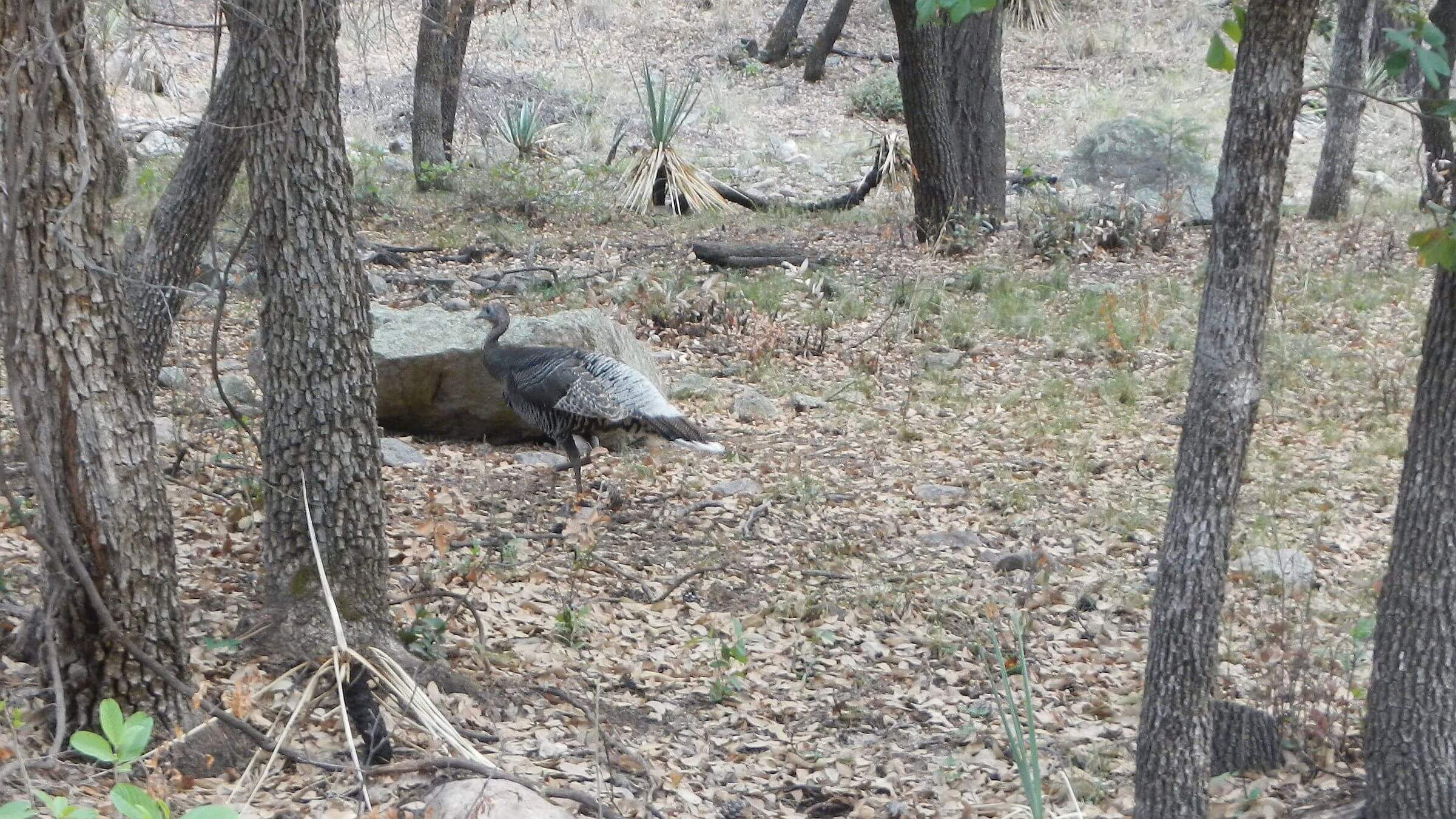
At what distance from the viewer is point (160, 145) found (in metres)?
14.5

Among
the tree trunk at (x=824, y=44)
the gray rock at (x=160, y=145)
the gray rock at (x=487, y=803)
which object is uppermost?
the tree trunk at (x=824, y=44)

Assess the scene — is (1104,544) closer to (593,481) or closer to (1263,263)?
(593,481)

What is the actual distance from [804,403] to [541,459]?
1.83 m

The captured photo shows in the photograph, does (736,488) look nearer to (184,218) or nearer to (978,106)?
(184,218)

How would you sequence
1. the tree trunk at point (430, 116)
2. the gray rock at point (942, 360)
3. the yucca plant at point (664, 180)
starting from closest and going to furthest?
the gray rock at point (942, 360) → the tree trunk at point (430, 116) → the yucca plant at point (664, 180)

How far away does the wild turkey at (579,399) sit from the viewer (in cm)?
648

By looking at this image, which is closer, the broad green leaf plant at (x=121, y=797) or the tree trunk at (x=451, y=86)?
the broad green leaf plant at (x=121, y=797)

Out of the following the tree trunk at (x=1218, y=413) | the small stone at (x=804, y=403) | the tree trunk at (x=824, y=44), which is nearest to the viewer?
the tree trunk at (x=1218, y=413)

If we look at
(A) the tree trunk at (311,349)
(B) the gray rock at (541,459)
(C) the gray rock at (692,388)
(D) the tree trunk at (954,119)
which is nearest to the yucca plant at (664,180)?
(D) the tree trunk at (954,119)

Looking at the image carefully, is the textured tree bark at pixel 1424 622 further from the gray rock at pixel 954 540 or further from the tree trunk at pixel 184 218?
the tree trunk at pixel 184 218

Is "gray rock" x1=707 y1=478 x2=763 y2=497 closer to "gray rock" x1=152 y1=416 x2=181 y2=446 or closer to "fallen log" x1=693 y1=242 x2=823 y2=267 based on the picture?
"gray rock" x1=152 y1=416 x2=181 y2=446

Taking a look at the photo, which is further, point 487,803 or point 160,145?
point 160,145

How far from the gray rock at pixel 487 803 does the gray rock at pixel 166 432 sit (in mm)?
3191

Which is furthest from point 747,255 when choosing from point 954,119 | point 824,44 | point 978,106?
point 824,44
